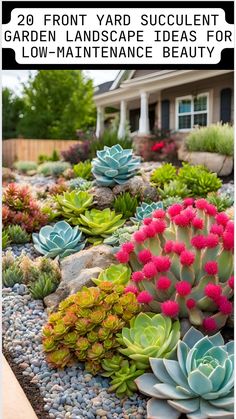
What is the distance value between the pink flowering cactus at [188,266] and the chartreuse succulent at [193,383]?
0.96 feet

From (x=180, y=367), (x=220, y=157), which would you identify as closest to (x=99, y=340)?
(x=180, y=367)

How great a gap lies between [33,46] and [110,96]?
47.8ft

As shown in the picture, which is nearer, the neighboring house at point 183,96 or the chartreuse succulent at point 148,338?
the chartreuse succulent at point 148,338

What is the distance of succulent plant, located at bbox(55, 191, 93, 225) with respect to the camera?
188 inches

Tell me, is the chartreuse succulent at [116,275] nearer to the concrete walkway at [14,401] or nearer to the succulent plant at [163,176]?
the concrete walkway at [14,401]

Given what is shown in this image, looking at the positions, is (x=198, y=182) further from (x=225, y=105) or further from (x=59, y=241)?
(x=225, y=105)

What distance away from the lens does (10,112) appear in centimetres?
2067

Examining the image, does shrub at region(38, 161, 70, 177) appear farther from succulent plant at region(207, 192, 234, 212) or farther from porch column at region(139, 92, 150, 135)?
succulent plant at region(207, 192, 234, 212)

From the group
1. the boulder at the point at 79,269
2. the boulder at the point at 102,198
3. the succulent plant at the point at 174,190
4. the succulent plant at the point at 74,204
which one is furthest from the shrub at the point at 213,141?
the boulder at the point at 79,269

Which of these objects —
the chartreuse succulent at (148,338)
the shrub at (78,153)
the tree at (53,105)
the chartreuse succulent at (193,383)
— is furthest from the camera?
the tree at (53,105)

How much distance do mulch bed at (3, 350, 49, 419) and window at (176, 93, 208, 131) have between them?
10.7 metres

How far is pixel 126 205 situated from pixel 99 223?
363 mm

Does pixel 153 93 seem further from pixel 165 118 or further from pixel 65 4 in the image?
pixel 65 4

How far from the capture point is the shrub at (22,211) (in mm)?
4785
